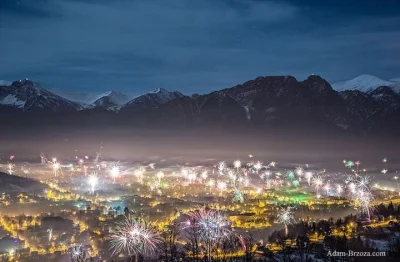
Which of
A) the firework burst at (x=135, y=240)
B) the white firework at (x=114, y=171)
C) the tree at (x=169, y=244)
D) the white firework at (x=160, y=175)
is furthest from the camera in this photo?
the white firework at (x=160, y=175)

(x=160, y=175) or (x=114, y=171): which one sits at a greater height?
(x=160, y=175)

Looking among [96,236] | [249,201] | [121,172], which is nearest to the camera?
[96,236]

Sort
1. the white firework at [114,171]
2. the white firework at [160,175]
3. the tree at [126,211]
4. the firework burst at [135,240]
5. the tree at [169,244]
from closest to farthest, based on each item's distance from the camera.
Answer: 1. the firework burst at [135,240]
2. the tree at [169,244]
3. the tree at [126,211]
4. the white firework at [114,171]
5. the white firework at [160,175]

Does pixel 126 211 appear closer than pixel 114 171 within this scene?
Yes

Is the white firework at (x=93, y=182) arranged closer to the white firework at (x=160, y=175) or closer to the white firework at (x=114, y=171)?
the white firework at (x=114, y=171)

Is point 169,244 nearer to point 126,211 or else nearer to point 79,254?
point 79,254

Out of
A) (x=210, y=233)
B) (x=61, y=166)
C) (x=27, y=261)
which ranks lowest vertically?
(x=27, y=261)

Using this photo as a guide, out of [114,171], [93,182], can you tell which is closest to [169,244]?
[114,171]

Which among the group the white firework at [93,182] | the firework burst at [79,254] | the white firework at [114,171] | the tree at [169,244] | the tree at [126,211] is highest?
the white firework at [114,171]

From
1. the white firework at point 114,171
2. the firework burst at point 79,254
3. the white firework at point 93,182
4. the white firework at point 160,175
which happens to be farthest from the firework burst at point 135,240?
the white firework at point 160,175

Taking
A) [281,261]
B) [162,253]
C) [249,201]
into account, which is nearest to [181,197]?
[249,201]

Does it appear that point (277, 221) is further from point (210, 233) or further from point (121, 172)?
point (121, 172)
